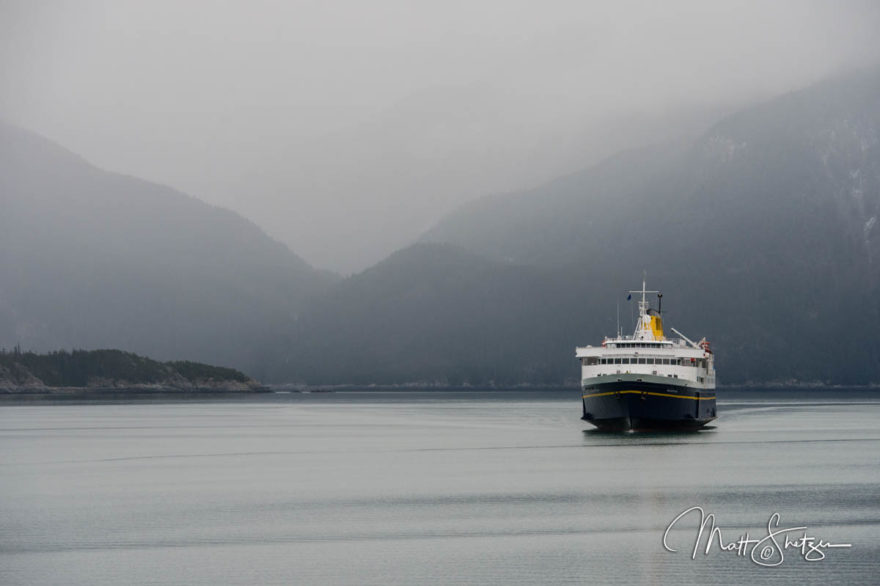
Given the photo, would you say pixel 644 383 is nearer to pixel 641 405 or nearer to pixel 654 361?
pixel 641 405

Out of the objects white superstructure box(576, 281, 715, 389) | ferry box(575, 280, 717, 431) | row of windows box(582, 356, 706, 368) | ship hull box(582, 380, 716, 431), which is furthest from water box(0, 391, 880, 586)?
row of windows box(582, 356, 706, 368)

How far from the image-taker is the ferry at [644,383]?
107125mm

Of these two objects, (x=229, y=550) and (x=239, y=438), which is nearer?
(x=229, y=550)

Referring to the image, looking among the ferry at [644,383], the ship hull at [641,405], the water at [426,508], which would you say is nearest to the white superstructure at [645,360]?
the ferry at [644,383]

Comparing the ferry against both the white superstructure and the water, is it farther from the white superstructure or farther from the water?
the water

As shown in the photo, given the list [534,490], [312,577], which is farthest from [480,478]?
[312,577]

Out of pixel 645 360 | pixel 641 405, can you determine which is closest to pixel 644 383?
pixel 641 405

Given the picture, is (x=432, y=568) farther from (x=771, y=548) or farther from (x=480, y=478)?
(x=480, y=478)

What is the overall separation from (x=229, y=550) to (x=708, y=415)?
84.2 m

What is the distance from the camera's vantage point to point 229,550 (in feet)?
156

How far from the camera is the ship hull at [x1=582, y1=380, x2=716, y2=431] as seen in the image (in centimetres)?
10694

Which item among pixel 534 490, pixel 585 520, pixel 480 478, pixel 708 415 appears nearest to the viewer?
pixel 585 520

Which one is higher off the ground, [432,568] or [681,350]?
[681,350]

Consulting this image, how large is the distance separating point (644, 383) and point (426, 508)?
49245 mm
